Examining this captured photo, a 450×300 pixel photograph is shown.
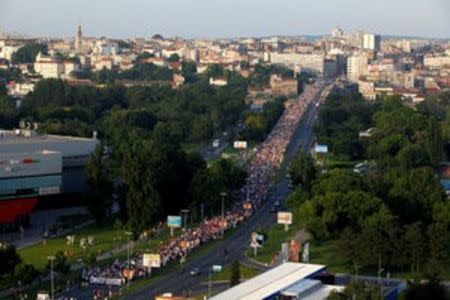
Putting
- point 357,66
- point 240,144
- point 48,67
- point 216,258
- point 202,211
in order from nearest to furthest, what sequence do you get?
point 216,258, point 202,211, point 240,144, point 48,67, point 357,66

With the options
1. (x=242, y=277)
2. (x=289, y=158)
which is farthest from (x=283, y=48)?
(x=242, y=277)

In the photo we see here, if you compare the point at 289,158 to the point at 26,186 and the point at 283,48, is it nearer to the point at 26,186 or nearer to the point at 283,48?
the point at 26,186

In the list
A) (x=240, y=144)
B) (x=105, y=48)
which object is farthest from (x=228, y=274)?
(x=105, y=48)

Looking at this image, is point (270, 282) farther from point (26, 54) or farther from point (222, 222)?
point (26, 54)

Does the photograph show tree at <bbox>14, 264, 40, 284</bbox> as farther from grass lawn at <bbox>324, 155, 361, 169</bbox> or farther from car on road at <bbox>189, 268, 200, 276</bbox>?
grass lawn at <bbox>324, 155, 361, 169</bbox>

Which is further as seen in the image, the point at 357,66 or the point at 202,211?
the point at 357,66

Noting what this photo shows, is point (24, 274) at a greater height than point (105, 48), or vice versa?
point (24, 274)

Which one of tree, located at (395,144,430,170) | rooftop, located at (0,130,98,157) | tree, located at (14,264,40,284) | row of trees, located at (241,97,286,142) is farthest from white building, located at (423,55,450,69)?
tree, located at (14,264,40,284)
